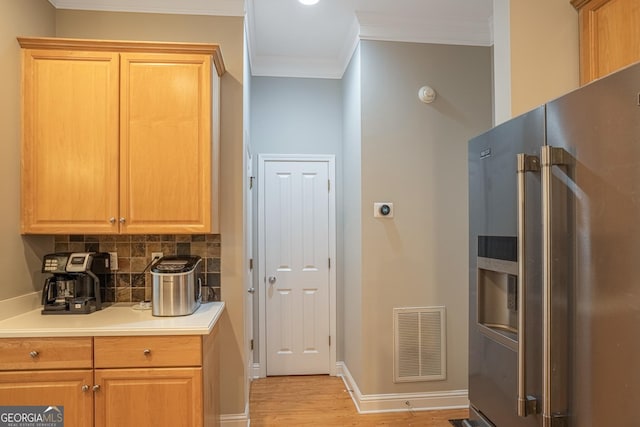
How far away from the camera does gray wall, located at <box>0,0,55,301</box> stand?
2025mm

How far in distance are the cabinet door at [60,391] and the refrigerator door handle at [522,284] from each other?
74.2 inches

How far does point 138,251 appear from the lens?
247cm

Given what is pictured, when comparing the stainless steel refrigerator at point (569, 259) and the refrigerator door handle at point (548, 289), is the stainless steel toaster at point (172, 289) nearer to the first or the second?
the stainless steel refrigerator at point (569, 259)

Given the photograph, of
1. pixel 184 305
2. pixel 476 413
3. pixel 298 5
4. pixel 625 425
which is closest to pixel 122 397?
pixel 184 305

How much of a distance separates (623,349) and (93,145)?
2.51 metres

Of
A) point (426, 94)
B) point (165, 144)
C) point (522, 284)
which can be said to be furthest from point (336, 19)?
point (522, 284)

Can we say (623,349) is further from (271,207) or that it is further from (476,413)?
(271,207)

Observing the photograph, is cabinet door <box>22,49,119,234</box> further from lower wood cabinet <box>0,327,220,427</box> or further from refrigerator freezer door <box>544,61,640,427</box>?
refrigerator freezer door <box>544,61,640,427</box>

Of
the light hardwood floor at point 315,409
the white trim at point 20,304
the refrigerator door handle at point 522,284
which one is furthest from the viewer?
the light hardwood floor at point 315,409

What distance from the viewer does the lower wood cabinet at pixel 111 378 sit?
1.79m

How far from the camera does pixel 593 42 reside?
5.82 feet

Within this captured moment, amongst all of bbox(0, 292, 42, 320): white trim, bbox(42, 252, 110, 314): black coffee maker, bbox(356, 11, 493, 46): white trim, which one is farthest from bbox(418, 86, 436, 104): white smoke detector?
bbox(0, 292, 42, 320): white trim

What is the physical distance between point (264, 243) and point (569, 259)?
112 inches

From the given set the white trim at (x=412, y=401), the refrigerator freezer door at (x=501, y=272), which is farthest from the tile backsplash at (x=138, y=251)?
the refrigerator freezer door at (x=501, y=272)
